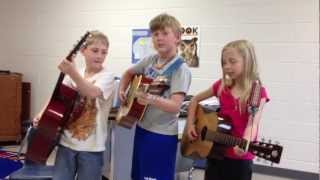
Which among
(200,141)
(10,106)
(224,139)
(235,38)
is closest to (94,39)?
(200,141)

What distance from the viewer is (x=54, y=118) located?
2.47 metres

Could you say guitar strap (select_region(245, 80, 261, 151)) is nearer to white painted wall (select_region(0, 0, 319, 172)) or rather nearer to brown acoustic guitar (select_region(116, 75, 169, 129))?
brown acoustic guitar (select_region(116, 75, 169, 129))

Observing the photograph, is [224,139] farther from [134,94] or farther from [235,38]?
[235,38]

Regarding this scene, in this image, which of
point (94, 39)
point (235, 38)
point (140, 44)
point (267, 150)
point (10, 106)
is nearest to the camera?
point (267, 150)

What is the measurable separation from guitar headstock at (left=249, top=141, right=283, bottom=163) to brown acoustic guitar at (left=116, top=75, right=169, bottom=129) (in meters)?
0.56

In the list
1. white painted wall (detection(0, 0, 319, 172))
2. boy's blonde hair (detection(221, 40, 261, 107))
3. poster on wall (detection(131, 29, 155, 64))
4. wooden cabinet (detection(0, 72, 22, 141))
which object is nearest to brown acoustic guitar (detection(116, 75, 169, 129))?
boy's blonde hair (detection(221, 40, 261, 107))

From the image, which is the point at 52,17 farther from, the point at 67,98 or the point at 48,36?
the point at 67,98

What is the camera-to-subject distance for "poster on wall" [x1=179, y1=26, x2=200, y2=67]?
5.17 metres

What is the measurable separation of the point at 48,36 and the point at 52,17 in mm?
276

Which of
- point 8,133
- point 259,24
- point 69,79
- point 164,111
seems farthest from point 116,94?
point 8,133

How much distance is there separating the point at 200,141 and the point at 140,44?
10.9 feet

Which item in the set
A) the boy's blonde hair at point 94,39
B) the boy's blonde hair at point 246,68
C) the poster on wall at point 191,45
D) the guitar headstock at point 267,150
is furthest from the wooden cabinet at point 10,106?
the guitar headstock at point 267,150

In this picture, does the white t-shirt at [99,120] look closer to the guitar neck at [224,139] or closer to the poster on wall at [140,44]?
the guitar neck at [224,139]

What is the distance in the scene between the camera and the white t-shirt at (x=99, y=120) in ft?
7.98
